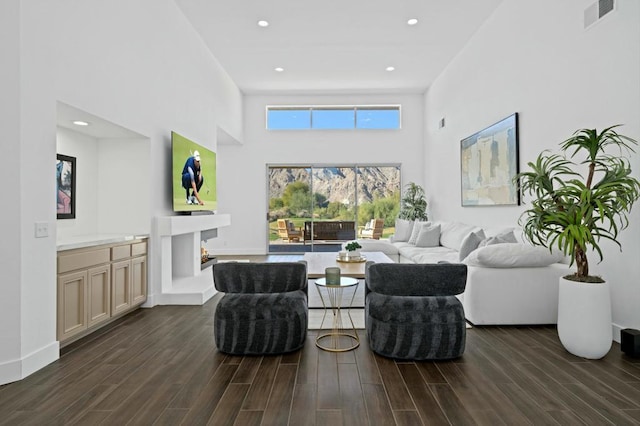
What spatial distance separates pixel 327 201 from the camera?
9.27 m

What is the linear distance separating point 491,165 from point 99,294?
514 centimetres

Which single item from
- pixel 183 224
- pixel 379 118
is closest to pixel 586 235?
pixel 183 224

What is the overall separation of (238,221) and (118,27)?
571 centimetres

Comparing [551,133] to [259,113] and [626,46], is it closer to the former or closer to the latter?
[626,46]

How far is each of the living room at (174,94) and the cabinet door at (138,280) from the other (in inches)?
4.9

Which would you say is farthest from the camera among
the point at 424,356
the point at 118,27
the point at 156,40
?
the point at 156,40

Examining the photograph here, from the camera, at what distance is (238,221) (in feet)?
30.2

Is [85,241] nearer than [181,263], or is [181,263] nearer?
[85,241]

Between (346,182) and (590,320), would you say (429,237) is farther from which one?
(590,320)

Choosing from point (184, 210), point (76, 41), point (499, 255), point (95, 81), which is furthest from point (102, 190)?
point (499, 255)

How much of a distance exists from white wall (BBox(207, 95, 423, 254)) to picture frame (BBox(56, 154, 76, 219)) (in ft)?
17.1

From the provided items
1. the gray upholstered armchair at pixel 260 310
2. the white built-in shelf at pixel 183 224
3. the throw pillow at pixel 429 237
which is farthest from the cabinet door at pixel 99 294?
the throw pillow at pixel 429 237

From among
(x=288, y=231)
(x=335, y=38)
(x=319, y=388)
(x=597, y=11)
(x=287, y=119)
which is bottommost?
(x=319, y=388)

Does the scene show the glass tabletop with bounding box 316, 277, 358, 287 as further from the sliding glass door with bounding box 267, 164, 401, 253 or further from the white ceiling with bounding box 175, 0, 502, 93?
the sliding glass door with bounding box 267, 164, 401, 253
